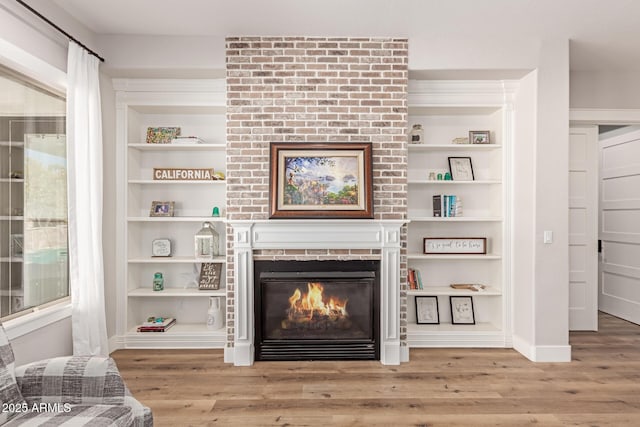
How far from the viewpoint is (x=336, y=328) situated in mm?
3598

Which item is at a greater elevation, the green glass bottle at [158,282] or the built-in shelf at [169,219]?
the built-in shelf at [169,219]

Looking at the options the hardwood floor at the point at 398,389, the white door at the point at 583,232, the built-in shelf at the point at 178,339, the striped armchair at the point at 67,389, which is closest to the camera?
the striped armchair at the point at 67,389

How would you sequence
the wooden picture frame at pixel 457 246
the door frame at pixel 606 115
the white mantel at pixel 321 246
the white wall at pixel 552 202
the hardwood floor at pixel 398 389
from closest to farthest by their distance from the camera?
the hardwood floor at pixel 398 389
the white mantel at pixel 321 246
the white wall at pixel 552 202
the wooden picture frame at pixel 457 246
the door frame at pixel 606 115

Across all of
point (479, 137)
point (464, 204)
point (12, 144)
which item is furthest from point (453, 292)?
point (12, 144)

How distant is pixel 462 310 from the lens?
165 inches

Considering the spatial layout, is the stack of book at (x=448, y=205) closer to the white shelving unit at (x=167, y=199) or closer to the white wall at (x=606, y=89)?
the white wall at (x=606, y=89)

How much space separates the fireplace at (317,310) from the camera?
352cm

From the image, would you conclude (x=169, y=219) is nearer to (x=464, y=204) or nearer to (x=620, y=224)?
(x=464, y=204)

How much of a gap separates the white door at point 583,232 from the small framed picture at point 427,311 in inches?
62.3

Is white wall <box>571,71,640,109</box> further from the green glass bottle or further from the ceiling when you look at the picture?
the green glass bottle

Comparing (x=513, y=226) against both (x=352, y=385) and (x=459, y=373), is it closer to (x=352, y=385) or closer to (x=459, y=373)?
(x=459, y=373)

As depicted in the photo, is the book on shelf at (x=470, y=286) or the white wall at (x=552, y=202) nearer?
the white wall at (x=552, y=202)

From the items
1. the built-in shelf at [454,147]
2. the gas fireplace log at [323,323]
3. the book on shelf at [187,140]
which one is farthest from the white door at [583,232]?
the book on shelf at [187,140]

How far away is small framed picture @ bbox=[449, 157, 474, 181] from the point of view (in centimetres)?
415
